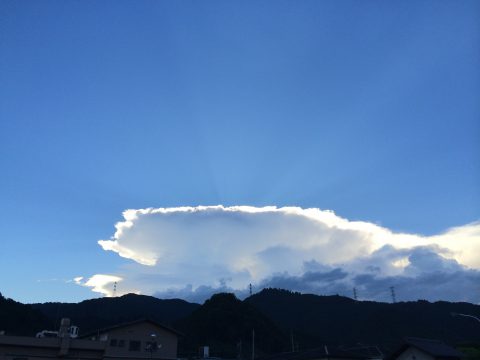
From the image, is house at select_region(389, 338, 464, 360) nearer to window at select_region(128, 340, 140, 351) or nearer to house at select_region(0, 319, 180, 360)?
house at select_region(0, 319, 180, 360)

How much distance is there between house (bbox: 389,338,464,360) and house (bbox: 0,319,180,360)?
1046 inches

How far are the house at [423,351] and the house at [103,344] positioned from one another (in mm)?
26557

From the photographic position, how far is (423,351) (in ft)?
134

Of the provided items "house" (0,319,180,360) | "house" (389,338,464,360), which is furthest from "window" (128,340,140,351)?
"house" (389,338,464,360)

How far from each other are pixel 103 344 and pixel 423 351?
38007 mm

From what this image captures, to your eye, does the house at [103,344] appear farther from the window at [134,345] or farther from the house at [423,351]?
the house at [423,351]

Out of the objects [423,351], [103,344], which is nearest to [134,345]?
[103,344]

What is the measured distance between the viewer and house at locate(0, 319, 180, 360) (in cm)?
4919

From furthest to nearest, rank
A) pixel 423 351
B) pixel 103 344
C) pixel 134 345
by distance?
pixel 134 345, pixel 103 344, pixel 423 351

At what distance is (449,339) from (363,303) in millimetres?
58295

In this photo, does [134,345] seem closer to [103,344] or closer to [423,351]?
[103,344]

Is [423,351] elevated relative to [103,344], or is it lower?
lower

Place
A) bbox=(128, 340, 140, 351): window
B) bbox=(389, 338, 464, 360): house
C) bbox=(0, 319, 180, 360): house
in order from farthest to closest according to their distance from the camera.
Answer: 1. bbox=(128, 340, 140, 351): window
2. bbox=(0, 319, 180, 360): house
3. bbox=(389, 338, 464, 360): house

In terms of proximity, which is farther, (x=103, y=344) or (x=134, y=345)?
(x=134, y=345)
